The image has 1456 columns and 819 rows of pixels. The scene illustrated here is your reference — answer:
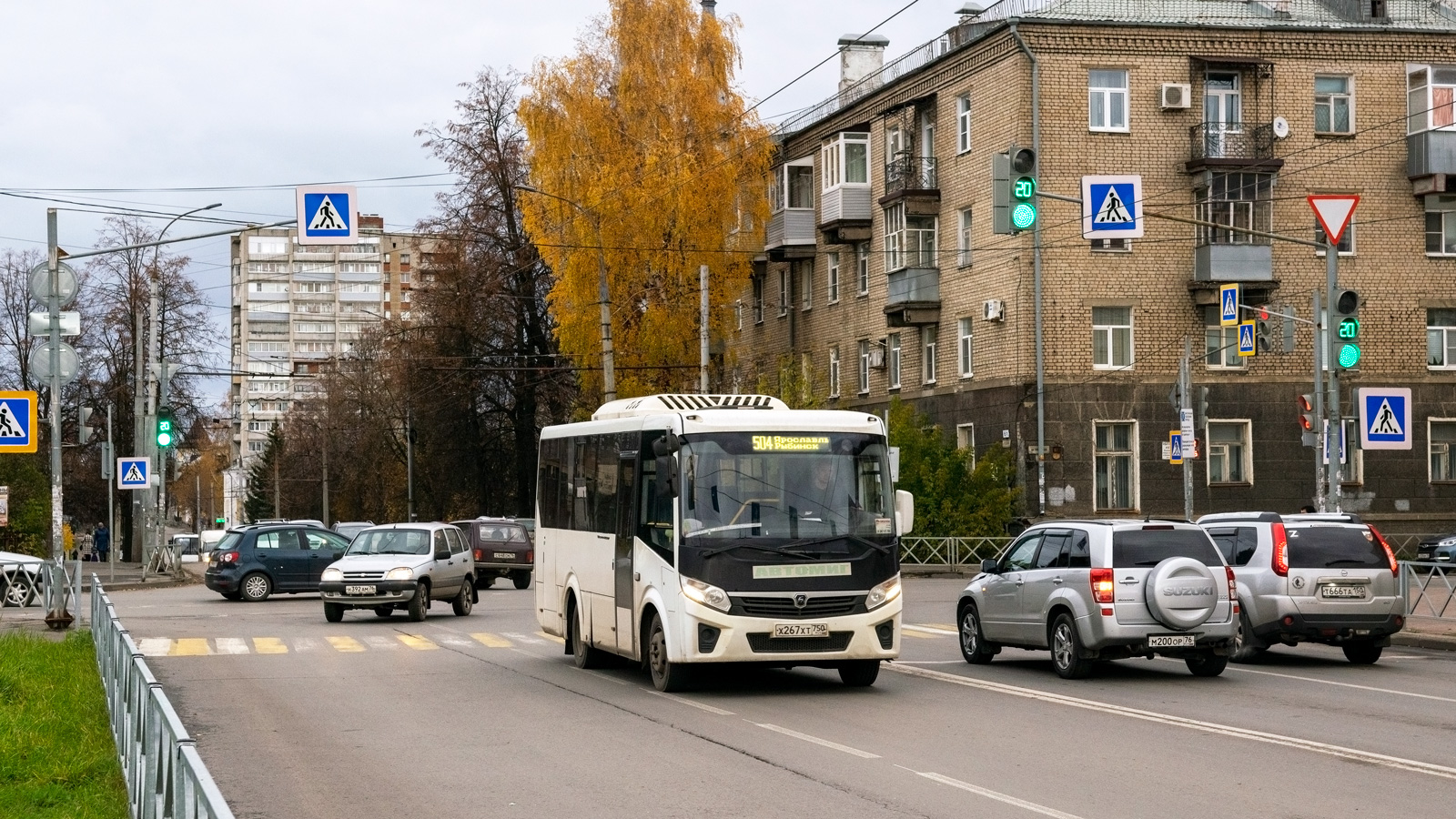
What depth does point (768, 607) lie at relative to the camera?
16.4 metres

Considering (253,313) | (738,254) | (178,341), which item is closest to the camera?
(738,254)

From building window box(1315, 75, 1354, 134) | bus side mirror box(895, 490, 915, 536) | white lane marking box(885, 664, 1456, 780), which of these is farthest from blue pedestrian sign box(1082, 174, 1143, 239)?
building window box(1315, 75, 1354, 134)

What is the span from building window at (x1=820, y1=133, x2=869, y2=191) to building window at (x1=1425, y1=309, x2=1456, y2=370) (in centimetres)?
1662

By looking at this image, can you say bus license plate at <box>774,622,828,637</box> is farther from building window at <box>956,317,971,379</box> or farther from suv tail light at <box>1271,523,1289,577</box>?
building window at <box>956,317,971,379</box>

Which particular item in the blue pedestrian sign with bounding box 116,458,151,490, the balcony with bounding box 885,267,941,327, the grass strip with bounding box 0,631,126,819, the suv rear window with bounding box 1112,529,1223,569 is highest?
the balcony with bounding box 885,267,941,327

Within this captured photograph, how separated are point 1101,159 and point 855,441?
3017 centimetres

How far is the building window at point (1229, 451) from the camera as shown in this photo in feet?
150

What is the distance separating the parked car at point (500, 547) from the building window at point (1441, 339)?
956 inches

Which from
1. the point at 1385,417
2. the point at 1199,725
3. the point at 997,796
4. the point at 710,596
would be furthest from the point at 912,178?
the point at 997,796

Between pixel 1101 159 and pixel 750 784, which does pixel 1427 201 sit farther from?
pixel 750 784

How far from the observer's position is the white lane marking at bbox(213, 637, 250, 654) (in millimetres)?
23031

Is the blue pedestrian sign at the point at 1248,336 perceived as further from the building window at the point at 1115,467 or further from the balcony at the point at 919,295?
the balcony at the point at 919,295

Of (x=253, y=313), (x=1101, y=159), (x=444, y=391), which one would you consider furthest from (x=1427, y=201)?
(x=253, y=313)

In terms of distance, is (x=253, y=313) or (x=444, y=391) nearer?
(x=444, y=391)
